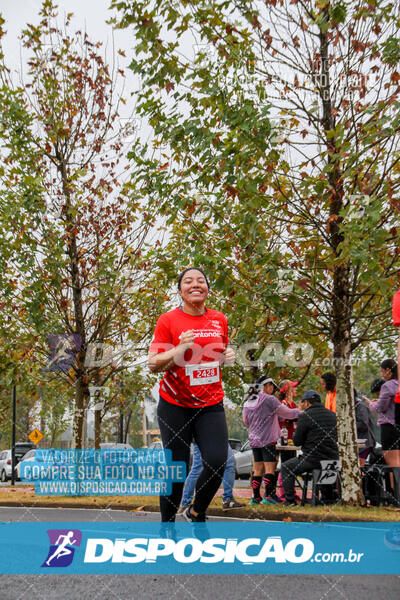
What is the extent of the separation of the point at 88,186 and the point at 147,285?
243 cm

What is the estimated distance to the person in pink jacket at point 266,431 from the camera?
32.4 ft

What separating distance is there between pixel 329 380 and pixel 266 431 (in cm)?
117

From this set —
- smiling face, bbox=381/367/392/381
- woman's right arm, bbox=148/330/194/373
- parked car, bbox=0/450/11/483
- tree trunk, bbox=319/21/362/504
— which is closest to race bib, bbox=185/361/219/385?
woman's right arm, bbox=148/330/194/373

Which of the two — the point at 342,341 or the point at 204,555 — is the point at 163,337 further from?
the point at 342,341

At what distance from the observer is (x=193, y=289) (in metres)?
4.83

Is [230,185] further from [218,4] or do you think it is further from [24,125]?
[24,125]

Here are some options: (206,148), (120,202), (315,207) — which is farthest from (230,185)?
(120,202)

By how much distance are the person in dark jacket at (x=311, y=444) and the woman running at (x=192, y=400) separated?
467 cm

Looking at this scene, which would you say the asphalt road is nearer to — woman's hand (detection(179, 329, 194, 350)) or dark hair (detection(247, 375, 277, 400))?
woman's hand (detection(179, 329, 194, 350))

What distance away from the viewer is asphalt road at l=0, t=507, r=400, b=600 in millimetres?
3795

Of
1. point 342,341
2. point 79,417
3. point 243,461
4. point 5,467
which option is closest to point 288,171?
point 342,341

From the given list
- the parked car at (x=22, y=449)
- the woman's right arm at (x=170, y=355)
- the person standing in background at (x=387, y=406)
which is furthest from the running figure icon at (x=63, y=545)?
the parked car at (x=22, y=449)

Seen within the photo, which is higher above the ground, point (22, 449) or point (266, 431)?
point (266, 431)

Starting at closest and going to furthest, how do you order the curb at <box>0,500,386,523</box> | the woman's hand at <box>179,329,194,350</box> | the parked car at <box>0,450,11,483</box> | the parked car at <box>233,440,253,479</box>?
the woman's hand at <box>179,329,194,350</box>, the curb at <box>0,500,386,523</box>, the parked car at <box>233,440,253,479</box>, the parked car at <box>0,450,11,483</box>
